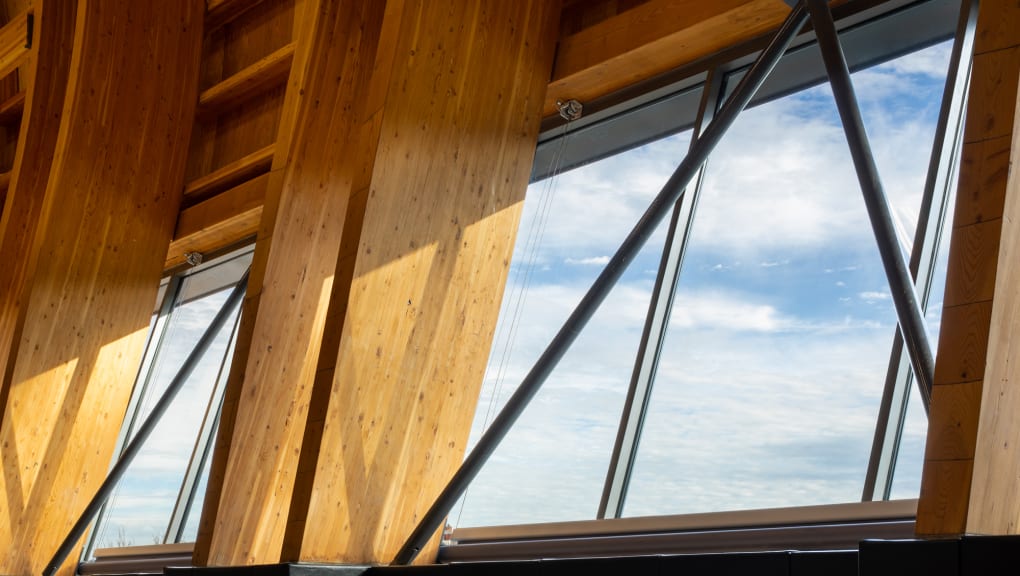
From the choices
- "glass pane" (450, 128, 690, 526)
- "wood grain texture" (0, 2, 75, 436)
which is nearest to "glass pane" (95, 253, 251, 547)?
"wood grain texture" (0, 2, 75, 436)

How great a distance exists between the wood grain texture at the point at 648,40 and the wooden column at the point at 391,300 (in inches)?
8.9

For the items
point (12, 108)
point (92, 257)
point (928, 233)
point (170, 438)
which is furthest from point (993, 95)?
point (12, 108)

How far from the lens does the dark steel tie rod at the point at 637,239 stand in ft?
17.9

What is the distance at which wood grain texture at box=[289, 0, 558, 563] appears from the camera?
5.84 meters

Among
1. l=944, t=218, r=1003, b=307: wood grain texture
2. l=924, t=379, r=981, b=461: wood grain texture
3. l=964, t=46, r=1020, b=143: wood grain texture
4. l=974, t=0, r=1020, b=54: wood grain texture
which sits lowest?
l=924, t=379, r=981, b=461: wood grain texture

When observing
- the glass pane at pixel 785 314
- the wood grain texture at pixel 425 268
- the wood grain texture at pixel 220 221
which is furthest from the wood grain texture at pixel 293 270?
the glass pane at pixel 785 314

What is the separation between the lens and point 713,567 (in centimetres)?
408

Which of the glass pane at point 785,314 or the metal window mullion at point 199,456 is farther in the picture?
the metal window mullion at point 199,456

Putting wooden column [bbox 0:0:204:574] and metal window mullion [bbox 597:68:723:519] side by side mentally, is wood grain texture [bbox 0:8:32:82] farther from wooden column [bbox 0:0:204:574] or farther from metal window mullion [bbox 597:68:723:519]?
metal window mullion [bbox 597:68:723:519]

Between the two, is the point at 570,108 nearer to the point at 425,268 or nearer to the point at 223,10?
the point at 425,268

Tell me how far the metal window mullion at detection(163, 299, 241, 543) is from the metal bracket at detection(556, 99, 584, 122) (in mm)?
4177

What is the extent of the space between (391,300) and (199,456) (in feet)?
15.1

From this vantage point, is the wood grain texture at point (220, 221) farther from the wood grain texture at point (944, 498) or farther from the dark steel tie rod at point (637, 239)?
the wood grain texture at point (944, 498)

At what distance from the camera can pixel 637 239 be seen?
5543mm
